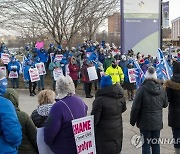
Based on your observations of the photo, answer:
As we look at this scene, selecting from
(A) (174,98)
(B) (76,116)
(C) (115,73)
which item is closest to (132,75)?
(C) (115,73)

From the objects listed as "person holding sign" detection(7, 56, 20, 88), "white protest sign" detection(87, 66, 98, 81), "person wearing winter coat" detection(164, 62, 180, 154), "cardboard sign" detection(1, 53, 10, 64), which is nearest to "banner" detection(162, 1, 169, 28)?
"white protest sign" detection(87, 66, 98, 81)

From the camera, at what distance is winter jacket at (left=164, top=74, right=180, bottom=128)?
5.86 metres

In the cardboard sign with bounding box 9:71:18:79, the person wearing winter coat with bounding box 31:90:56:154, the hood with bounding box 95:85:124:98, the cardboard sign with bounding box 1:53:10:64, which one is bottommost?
the cardboard sign with bounding box 9:71:18:79

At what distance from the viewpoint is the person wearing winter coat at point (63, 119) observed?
3953mm

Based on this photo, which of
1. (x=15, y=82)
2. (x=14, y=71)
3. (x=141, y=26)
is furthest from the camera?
(x=141, y=26)

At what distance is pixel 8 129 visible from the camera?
11.1ft

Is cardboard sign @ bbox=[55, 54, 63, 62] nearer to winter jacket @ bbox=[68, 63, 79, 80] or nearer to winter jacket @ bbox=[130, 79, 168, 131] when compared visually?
winter jacket @ bbox=[68, 63, 79, 80]

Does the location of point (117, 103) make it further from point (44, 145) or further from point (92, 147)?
point (44, 145)

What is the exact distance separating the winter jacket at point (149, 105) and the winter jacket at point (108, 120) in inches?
24.8

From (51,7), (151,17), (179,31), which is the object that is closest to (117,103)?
(51,7)

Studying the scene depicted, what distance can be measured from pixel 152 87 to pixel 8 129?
2.86 m

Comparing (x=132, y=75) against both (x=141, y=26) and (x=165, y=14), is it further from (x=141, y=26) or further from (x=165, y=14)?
(x=165, y=14)

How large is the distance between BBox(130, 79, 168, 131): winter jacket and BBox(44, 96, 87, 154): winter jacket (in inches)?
63.5

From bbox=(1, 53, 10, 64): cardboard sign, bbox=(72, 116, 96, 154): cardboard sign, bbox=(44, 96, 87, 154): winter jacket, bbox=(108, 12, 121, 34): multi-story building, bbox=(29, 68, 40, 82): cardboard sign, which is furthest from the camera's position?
bbox=(108, 12, 121, 34): multi-story building
